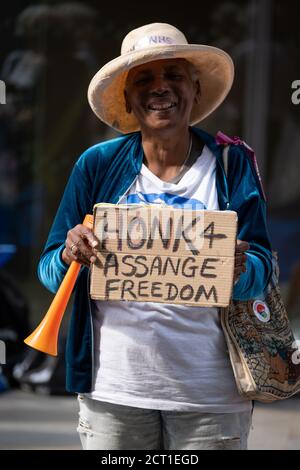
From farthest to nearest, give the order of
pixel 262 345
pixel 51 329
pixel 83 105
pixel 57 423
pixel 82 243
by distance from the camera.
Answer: pixel 83 105 → pixel 57 423 → pixel 51 329 → pixel 262 345 → pixel 82 243

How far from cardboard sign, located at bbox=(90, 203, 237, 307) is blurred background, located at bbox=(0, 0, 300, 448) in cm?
438

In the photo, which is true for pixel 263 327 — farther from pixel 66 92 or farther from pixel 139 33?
pixel 66 92

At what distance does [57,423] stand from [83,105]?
298 centimetres

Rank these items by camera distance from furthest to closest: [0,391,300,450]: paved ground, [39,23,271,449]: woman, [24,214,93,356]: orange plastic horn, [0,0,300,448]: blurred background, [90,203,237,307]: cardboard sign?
[0,0,300,448]: blurred background, [0,391,300,450]: paved ground, [24,214,93,356]: orange plastic horn, [39,23,271,449]: woman, [90,203,237,307]: cardboard sign

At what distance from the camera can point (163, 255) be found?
8.61 feet

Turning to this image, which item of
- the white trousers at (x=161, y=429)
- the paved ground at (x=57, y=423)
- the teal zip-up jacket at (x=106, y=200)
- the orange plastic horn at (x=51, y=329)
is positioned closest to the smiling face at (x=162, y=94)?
the teal zip-up jacket at (x=106, y=200)

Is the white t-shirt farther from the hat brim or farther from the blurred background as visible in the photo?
the blurred background

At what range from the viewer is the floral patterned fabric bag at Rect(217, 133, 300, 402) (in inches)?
106

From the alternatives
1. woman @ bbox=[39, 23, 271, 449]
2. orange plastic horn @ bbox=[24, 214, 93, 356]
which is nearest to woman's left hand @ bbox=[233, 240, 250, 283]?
woman @ bbox=[39, 23, 271, 449]

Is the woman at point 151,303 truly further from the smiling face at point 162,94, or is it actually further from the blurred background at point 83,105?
the blurred background at point 83,105

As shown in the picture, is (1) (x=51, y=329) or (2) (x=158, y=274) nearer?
(2) (x=158, y=274)

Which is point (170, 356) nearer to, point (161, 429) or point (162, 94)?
point (161, 429)

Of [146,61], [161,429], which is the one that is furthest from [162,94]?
[161,429]

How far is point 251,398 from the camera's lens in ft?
8.91
